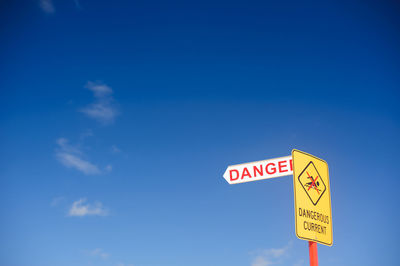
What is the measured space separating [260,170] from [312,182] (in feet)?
2.57

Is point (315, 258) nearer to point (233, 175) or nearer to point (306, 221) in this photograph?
point (306, 221)

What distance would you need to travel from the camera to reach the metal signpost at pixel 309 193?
3.76 meters

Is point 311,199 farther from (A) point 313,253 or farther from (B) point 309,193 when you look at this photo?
(A) point 313,253

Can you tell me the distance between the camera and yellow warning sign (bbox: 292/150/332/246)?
375cm

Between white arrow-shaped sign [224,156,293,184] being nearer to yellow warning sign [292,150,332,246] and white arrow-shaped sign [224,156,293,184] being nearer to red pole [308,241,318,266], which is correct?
yellow warning sign [292,150,332,246]

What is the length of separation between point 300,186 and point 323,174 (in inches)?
23.0

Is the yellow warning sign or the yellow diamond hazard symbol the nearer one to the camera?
the yellow warning sign

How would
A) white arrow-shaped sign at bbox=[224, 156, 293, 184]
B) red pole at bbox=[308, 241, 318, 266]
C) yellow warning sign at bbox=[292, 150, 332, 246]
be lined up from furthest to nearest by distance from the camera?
white arrow-shaped sign at bbox=[224, 156, 293, 184] < red pole at bbox=[308, 241, 318, 266] < yellow warning sign at bbox=[292, 150, 332, 246]

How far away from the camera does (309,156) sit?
414 cm

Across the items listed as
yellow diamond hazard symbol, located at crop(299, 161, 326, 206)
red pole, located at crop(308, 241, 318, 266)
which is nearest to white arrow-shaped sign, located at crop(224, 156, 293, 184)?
yellow diamond hazard symbol, located at crop(299, 161, 326, 206)

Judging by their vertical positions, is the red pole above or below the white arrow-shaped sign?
below

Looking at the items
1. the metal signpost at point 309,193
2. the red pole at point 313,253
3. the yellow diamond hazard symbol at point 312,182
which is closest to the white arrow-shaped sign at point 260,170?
the metal signpost at point 309,193

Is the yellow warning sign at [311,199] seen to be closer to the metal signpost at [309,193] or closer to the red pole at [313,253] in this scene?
the metal signpost at [309,193]

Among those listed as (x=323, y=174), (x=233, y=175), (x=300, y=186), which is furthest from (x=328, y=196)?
(x=233, y=175)
